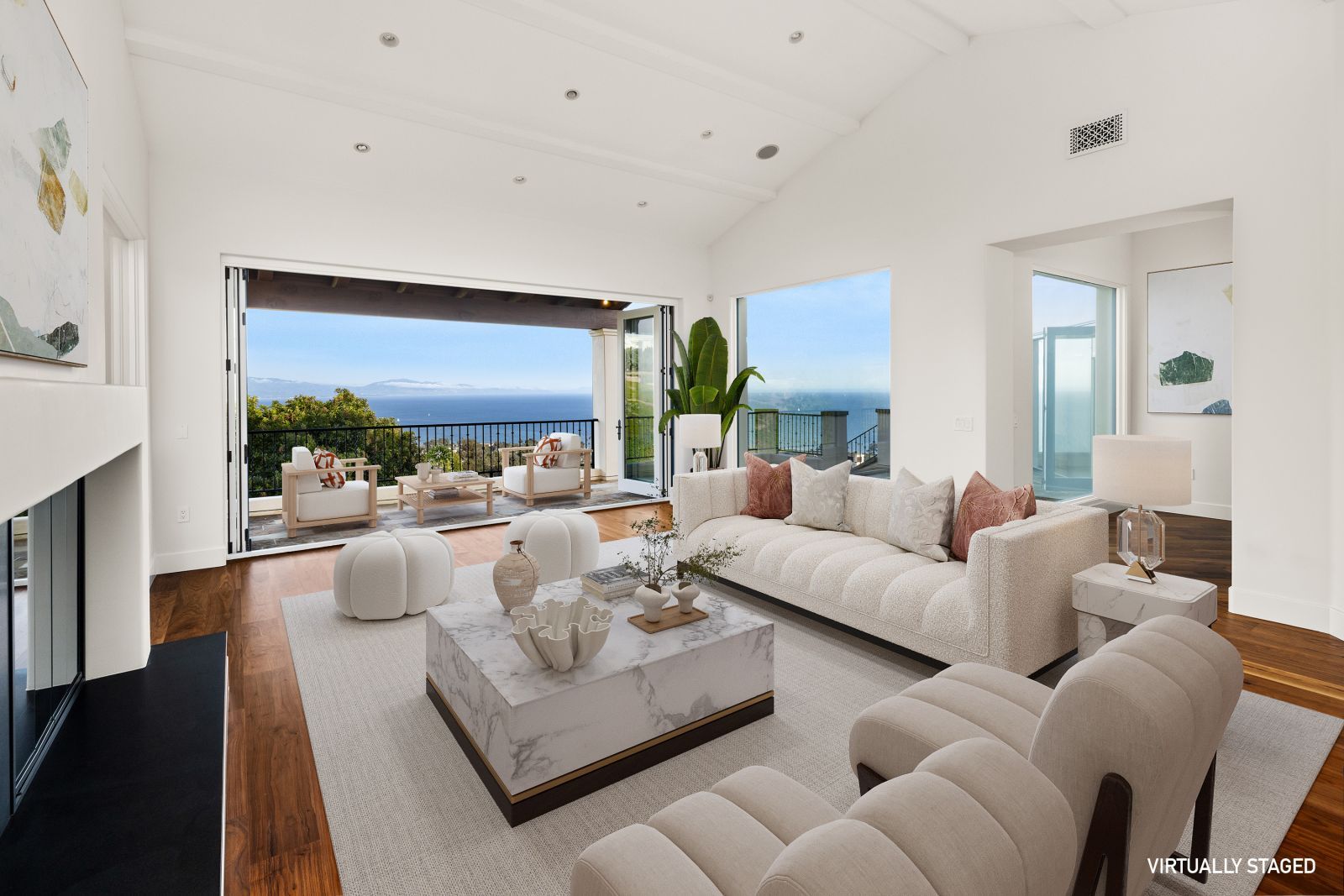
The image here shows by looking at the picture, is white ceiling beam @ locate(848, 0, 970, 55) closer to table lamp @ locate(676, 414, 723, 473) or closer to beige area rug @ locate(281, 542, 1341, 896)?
table lamp @ locate(676, 414, 723, 473)

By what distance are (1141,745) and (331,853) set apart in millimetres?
1975

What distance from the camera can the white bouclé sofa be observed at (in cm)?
267

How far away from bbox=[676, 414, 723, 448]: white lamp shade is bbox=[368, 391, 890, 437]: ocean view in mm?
2017

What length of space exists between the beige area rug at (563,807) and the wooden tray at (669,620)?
1.45ft

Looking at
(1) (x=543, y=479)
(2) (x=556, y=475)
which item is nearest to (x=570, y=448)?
(2) (x=556, y=475)

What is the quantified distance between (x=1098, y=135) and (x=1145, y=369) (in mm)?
3359

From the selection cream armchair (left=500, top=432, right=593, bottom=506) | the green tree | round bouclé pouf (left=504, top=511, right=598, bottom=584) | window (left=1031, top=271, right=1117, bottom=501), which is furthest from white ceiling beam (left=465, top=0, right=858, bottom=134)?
the green tree

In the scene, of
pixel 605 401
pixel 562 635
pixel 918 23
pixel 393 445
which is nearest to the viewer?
pixel 562 635

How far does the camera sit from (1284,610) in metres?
3.62

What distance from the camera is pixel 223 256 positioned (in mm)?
4898

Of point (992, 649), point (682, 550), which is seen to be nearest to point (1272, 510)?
point (992, 649)

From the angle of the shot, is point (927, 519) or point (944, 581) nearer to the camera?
point (944, 581)

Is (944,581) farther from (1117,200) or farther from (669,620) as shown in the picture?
(1117,200)

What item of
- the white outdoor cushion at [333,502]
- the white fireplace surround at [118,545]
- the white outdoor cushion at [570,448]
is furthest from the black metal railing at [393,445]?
the white fireplace surround at [118,545]
